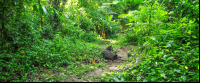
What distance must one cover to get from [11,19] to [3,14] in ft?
1.05

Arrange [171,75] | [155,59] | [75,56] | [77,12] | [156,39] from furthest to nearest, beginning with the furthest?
[77,12] < [75,56] < [156,39] < [155,59] < [171,75]

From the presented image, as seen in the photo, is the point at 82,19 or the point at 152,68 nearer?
the point at 152,68

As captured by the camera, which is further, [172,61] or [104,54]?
[104,54]

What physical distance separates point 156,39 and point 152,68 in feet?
4.10

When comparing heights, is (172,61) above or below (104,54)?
above

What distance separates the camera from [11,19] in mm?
3514

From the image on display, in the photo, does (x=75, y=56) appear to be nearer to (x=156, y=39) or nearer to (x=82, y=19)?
(x=156, y=39)

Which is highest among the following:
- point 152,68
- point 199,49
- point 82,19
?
point 82,19

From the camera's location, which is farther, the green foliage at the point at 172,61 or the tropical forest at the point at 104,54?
the tropical forest at the point at 104,54

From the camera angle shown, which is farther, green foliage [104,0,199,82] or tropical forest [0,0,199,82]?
tropical forest [0,0,199,82]

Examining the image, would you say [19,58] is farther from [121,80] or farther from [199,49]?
[199,49]

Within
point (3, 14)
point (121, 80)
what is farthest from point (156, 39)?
point (3, 14)

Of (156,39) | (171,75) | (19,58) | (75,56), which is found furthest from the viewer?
(75,56)

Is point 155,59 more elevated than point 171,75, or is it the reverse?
point 155,59
